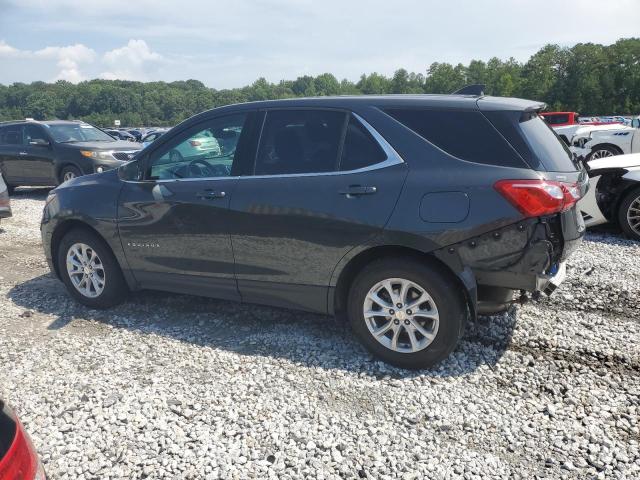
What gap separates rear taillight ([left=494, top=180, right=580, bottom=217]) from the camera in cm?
317

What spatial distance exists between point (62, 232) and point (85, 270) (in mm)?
482

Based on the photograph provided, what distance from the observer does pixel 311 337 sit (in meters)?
4.26

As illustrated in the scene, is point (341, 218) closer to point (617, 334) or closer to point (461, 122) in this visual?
point (461, 122)

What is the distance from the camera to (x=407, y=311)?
3.57m

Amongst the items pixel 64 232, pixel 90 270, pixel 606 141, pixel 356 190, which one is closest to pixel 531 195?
pixel 356 190

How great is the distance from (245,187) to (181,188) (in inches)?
24.8

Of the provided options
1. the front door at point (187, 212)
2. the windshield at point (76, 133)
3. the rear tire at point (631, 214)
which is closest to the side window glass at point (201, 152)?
the front door at point (187, 212)

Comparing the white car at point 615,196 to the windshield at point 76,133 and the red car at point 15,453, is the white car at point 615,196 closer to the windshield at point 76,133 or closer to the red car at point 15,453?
the red car at point 15,453

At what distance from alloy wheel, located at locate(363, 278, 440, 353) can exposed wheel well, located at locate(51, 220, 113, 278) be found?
262 centimetres

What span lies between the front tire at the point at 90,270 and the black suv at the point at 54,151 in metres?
7.34

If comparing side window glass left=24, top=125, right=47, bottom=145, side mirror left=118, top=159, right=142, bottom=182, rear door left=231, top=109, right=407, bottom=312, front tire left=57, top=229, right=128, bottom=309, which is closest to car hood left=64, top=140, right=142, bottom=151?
side window glass left=24, top=125, right=47, bottom=145

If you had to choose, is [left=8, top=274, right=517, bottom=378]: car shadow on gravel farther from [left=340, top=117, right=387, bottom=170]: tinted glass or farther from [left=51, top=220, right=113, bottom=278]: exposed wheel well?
[left=340, top=117, right=387, bottom=170]: tinted glass

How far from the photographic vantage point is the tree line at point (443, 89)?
269 feet

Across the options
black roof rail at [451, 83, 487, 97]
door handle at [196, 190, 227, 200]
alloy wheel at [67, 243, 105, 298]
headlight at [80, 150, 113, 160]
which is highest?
black roof rail at [451, 83, 487, 97]
